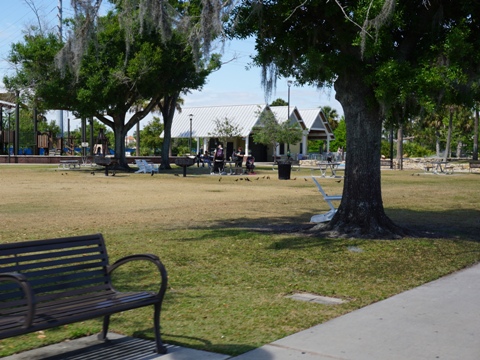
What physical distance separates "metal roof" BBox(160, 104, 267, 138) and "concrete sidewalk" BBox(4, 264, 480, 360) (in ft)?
199

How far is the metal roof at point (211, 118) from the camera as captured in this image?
68.5 metres

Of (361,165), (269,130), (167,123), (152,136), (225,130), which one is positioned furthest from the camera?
(152,136)

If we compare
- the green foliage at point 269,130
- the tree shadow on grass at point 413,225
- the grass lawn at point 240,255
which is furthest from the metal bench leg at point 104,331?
the green foliage at point 269,130

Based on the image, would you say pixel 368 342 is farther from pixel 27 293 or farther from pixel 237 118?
pixel 237 118

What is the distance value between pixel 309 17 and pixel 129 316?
7228mm

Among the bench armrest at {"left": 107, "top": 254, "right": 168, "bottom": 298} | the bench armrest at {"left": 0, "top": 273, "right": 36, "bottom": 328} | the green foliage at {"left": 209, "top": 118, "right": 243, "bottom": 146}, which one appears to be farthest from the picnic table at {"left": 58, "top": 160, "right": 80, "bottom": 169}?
the bench armrest at {"left": 0, "top": 273, "right": 36, "bottom": 328}

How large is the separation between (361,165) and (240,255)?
10.7ft

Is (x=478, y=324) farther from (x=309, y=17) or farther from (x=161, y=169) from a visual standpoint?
(x=161, y=169)

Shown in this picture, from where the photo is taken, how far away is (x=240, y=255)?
9.59 meters

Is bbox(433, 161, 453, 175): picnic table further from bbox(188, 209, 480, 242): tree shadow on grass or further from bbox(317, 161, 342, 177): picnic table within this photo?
bbox(188, 209, 480, 242): tree shadow on grass

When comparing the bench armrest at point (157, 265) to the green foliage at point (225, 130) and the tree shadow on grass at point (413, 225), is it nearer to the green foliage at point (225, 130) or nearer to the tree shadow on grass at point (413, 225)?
the tree shadow on grass at point (413, 225)

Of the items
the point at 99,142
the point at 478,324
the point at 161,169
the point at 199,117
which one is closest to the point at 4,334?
the point at 478,324

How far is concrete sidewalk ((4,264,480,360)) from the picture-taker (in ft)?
16.7

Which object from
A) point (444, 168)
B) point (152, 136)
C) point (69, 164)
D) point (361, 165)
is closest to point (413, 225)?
point (361, 165)
